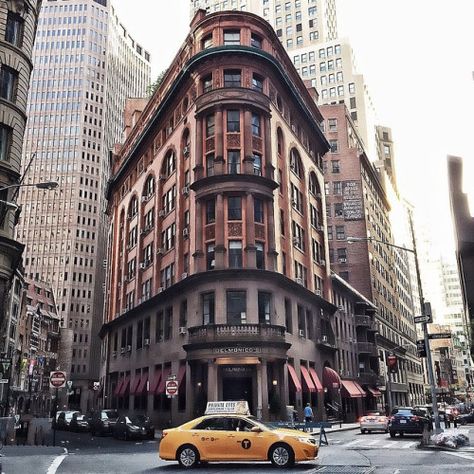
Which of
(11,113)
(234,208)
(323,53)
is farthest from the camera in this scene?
(323,53)

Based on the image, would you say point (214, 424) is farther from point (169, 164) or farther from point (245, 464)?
point (169, 164)

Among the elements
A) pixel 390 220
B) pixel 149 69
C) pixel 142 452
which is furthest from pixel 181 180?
pixel 149 69

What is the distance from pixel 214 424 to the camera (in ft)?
53.6

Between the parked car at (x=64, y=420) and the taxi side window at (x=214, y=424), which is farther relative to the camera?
the parked car at (x=64, y=420)

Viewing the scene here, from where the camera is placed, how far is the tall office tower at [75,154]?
431 feet

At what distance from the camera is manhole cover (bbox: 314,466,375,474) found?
1440 centimetres

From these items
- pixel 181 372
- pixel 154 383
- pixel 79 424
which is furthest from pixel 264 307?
pixel 79 424

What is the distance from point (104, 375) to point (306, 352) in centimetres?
3090

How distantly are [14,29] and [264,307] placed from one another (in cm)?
2368

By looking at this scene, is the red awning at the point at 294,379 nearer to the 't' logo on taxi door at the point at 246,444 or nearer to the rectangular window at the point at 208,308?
the rectangular window at the point at 208,308

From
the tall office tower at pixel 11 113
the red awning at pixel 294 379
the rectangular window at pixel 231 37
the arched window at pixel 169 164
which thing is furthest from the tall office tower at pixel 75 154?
the tall office tower at pixel 11 113

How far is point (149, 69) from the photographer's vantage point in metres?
180

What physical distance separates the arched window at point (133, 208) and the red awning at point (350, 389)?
29351 mm

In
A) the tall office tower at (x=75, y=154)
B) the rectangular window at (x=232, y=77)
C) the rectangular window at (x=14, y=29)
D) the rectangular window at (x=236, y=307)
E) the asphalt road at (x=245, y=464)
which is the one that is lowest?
the asphalt road at (x=245, y=464)
